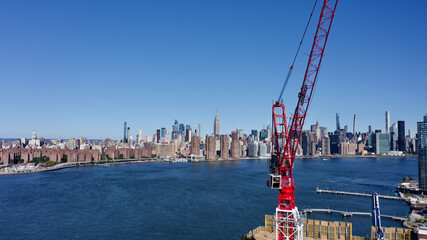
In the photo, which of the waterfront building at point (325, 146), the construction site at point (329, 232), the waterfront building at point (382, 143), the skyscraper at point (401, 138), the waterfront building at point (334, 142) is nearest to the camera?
the construction site at point (329, 232)

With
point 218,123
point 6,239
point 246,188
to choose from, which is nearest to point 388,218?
point 246,188

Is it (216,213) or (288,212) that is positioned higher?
(288,212)

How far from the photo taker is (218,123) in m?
196

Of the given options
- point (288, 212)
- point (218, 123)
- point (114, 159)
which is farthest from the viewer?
point (218, 123)

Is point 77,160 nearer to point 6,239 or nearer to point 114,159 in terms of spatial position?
point 114,159

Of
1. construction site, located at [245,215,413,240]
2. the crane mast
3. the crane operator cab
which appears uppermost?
the crane operator cab

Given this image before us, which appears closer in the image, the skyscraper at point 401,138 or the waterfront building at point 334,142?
the skyscraper at point 401,138

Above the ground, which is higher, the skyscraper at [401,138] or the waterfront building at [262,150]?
the skyscraper at [401,138]

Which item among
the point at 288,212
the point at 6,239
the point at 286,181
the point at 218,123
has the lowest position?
the point at 6,239

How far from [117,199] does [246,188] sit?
61.2ft

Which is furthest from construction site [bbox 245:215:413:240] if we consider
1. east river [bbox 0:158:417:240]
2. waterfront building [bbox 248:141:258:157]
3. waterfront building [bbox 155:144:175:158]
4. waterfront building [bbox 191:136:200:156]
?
waterfront building [bbox 248:141:258:157]

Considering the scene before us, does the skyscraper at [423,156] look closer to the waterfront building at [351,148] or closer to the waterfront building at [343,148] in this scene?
the waterfront building at [343,148]

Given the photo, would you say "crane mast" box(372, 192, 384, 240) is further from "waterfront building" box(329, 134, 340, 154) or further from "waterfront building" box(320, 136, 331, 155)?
"waterfront building" box(329, 134, 340, 154)

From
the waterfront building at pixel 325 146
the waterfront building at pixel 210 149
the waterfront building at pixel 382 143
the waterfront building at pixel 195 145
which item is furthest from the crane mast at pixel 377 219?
the waterfront building at pixel 382 143
